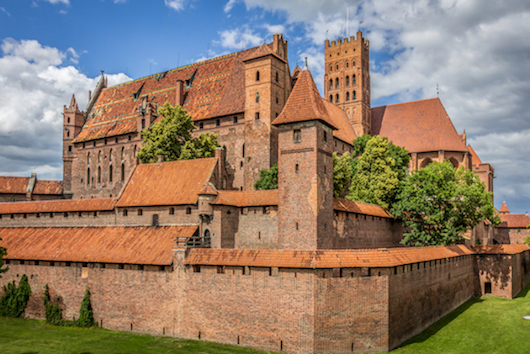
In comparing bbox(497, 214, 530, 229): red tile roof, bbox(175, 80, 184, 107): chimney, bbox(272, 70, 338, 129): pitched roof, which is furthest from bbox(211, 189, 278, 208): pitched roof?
bbox(497, 214, 530, 229): red tile roof

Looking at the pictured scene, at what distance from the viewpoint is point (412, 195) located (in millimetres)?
40312

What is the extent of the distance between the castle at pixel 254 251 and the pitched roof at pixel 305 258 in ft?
0.26

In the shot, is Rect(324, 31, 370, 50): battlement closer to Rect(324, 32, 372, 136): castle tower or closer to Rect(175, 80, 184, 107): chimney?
Rect(324, 32, 372, 136): castle tower

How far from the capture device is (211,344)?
87.4 ft

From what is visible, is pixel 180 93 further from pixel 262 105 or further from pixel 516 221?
pixel 516 221

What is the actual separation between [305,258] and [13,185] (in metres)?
49.0

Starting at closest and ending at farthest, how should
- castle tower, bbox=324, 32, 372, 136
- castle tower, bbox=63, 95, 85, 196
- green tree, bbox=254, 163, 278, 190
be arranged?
green tree, bbox=254, 163, 278, 190 < castle tower, bbox=63, 95, 85, 196 < castle tower, bbox=324, 32, 372, 136

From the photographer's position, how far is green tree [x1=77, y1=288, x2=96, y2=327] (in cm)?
3178

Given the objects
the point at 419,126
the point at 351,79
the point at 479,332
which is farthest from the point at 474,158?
the point at 479,332

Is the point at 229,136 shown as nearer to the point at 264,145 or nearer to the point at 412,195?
the point at 264,145

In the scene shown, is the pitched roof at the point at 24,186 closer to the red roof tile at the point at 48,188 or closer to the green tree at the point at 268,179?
the red roof tile at the point at 48,188

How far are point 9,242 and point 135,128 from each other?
23250mm

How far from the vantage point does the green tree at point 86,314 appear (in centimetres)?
3178

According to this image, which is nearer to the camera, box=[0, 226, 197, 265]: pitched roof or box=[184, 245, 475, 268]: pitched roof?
box=[184, 245, 475, 268]: pitched roof
